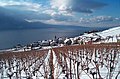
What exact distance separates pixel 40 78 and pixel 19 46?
5413 centimetres

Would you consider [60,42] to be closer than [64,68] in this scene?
No

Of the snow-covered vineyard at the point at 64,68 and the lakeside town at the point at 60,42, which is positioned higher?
the snow-covered vineyard at the point at 64,68

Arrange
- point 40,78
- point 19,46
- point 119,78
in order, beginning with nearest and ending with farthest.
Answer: point 119,78 < point 40,78 < point 19,46

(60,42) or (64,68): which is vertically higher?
(64,68)

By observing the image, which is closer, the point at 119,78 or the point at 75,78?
the point at 119,78

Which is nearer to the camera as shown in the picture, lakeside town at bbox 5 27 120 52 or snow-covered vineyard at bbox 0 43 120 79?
snow-covered vineyard at bbox 0 43 120 79

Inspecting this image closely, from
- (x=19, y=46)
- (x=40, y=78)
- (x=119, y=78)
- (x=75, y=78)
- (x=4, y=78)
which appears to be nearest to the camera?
(x=119, y=78)

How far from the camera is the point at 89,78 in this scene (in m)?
14.2

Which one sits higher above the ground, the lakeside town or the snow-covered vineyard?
the snow-covered vineyard

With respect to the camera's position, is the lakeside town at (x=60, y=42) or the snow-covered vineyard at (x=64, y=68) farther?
the lakeside town at (x=60, y=42)

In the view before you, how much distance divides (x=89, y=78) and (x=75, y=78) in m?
0.64

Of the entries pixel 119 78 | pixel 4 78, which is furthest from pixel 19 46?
pixel 119 78

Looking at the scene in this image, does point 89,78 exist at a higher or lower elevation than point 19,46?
higher

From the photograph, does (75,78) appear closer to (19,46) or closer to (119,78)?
(119,78)
